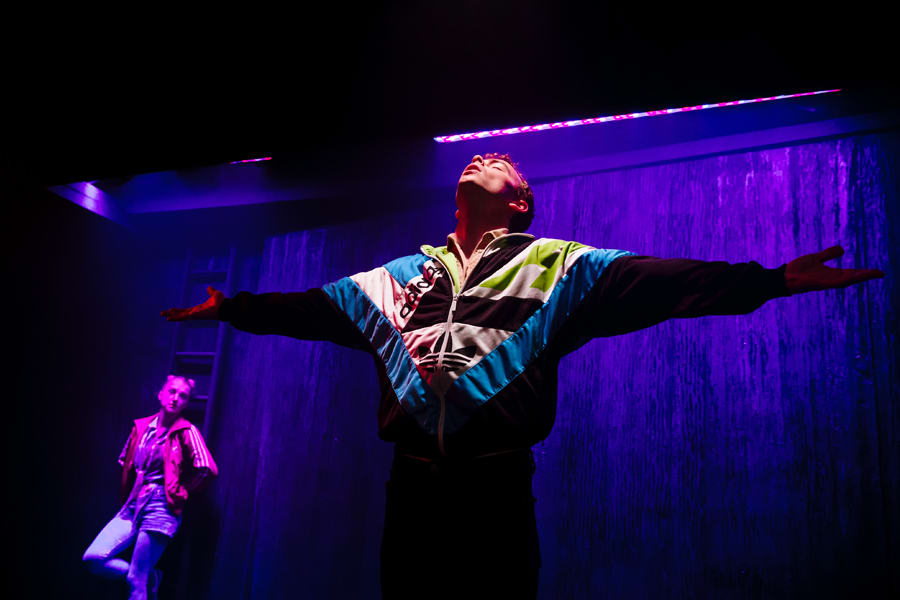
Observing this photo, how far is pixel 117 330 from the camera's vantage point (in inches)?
182

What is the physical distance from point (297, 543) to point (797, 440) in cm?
268

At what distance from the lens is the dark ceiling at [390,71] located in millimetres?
1733

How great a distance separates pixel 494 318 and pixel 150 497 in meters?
3.19

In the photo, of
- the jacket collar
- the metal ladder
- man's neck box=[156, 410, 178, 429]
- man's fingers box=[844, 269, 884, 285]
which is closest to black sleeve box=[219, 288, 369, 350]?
man's fingers box=[844, 269, 884, 285]

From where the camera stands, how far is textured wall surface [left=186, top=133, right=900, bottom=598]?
240 cm

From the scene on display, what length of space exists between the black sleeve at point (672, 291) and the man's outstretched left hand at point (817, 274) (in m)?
0.03

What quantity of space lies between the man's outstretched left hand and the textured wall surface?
4.07 feet

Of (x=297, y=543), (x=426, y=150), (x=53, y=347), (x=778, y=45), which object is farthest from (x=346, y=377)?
(x=778, y=45)

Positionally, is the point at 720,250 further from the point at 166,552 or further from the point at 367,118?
the point at 166,552

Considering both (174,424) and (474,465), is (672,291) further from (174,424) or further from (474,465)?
(174,424)

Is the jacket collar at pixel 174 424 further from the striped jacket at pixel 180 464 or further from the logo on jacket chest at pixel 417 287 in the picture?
the logo on jacket chest at pixel 417 287

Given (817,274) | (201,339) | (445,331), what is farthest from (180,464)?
(817,274)

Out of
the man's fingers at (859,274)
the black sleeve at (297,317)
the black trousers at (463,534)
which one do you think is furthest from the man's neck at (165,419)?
the man's fingers at (859,274)

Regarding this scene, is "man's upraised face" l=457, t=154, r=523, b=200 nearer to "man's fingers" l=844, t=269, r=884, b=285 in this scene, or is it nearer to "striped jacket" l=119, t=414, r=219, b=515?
"man's fingers" l=844, t=269, r=884, b=285
